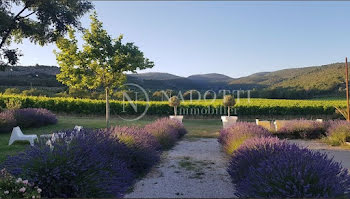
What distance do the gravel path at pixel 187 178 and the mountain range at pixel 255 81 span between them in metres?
28.9

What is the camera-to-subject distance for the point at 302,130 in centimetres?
978

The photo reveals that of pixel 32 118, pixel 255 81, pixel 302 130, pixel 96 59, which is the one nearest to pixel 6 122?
pixel 32 118

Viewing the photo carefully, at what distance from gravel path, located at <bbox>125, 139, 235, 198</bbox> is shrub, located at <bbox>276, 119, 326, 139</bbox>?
13.8 ft

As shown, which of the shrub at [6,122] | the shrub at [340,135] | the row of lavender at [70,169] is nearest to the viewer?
the row of lavender at [70,169]

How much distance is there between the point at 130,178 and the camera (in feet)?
13.6

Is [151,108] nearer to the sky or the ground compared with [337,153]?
nearer to the sky

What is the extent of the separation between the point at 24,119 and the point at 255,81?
43.6 m

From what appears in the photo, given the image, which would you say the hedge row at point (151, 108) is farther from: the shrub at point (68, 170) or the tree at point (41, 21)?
the shrub at point (68, 170)

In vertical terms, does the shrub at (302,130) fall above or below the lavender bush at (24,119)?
below

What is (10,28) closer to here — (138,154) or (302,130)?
(138,154)

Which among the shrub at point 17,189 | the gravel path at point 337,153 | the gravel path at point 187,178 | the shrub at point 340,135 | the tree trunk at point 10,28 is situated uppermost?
the tree trunk at point 10,28

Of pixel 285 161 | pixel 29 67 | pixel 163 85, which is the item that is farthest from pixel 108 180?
pixel 29 67

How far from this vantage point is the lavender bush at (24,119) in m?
9.62

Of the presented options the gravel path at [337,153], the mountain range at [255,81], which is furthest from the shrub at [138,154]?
the mountain range at [255,81]
